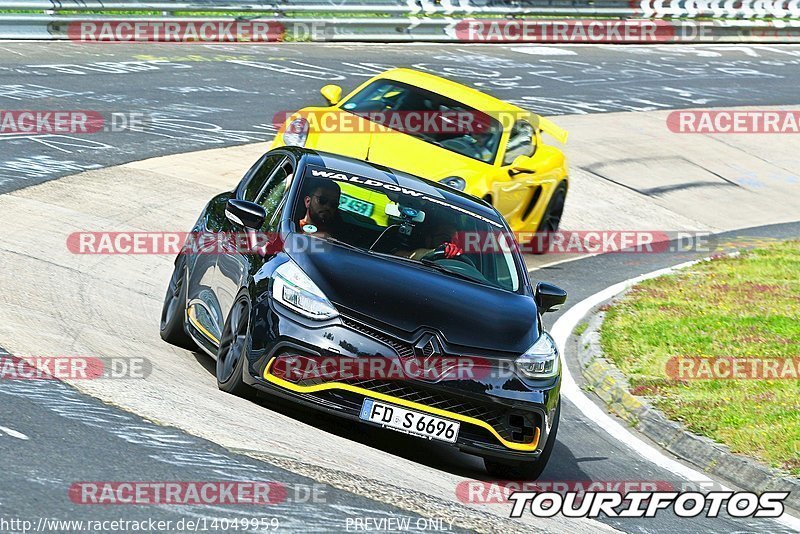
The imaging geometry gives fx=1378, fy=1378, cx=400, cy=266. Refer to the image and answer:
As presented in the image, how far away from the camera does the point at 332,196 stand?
28.5 feet

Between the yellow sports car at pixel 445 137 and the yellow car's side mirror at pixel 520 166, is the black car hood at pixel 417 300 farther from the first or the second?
the yellow car's side mirror at pixel 520 166

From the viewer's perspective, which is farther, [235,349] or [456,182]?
[456,182]

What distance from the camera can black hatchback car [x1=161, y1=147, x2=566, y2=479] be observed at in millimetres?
7402

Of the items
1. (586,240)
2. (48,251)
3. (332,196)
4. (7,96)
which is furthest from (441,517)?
(7,96)

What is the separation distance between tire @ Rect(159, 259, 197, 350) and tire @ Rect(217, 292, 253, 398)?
1141 millimetres

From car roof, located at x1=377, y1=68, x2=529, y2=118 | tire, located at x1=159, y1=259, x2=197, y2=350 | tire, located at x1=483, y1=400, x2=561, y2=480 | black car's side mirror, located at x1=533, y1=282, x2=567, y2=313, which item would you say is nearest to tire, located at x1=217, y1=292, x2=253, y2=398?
tire, located at x1=159, y1=259, x2=197, y2=350

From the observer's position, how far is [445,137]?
45.7 ft

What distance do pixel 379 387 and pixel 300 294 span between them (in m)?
0.70

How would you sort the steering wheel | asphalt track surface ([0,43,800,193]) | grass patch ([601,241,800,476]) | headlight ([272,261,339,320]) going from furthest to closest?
asphalt track surface ([0,43,800,193]), grass patch ([601,241,800,476]), the steering wheel, headlight ([272,261,339,320])

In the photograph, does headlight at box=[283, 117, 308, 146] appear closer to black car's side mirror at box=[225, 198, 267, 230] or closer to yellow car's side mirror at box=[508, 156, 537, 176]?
yellow car's side mirror at box=[508, 156, 537, 176]

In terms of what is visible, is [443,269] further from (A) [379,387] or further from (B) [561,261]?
(B) [561,261]

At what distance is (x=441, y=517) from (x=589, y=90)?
2146cm

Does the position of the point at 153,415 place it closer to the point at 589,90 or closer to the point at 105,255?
the point at 105,255

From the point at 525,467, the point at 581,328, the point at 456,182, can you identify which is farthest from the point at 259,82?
the point at 525,467
